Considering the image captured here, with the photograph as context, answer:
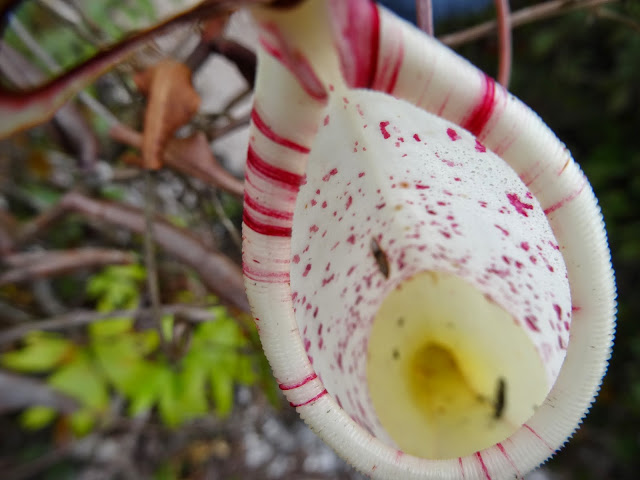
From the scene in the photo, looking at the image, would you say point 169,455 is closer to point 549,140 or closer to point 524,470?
point 524,470

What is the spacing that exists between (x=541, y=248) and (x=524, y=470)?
0.18 metres

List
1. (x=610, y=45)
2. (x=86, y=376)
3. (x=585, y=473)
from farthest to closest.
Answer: (x=585, y=473)
(x=610, y=45)
(x=86, y=376)

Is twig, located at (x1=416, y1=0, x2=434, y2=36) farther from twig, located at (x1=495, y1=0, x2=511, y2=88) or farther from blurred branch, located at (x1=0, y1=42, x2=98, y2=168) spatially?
blurred branch, located at (x1=0, y1=42, x2=98, y2=168)

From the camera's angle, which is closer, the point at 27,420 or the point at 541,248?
the point at 541,248

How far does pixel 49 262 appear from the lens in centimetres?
82

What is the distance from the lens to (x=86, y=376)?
95cm

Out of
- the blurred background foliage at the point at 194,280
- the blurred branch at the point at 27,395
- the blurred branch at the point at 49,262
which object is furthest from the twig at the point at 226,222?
the blurred branch at the point at 27,395

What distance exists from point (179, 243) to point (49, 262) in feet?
1.08

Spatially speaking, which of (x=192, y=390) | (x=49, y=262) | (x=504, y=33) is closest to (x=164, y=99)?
(x=504, y=33)

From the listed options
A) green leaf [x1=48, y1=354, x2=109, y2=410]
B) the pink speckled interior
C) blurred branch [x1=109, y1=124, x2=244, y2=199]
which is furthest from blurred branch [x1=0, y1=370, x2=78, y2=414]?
the pink speckled interior

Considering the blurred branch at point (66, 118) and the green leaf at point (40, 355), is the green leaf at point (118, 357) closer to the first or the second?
the green leaf at point (40, 355)

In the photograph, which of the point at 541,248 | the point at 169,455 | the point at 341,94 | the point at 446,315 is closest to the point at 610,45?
the point at 446,315

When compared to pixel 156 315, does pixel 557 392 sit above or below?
above

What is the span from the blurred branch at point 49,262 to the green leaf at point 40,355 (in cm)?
20
